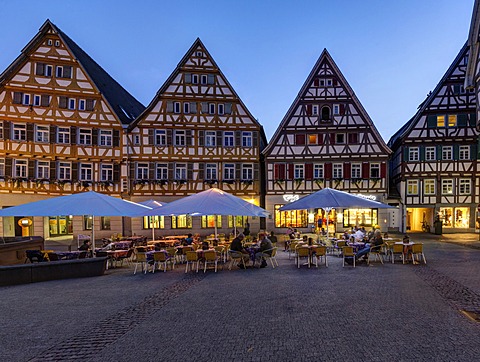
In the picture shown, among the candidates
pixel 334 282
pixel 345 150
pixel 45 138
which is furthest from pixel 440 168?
pixel 45 138

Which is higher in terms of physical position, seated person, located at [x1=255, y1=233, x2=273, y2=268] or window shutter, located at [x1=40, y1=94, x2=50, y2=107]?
window shutter, located at [x1=40, y1=94, x2=50, y2=107]

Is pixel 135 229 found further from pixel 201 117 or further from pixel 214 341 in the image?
pixel 214 341

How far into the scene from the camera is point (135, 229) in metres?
23.7

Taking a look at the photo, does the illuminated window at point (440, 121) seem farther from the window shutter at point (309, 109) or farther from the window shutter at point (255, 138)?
the window shutter at point (255, 138)

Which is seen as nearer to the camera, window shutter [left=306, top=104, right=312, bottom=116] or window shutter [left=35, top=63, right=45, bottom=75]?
window shutter [left=35, top=63, right=45, bottom=75]

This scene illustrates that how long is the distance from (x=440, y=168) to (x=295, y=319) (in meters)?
23.8

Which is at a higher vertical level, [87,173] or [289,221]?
[87,173]

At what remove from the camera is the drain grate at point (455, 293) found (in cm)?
617

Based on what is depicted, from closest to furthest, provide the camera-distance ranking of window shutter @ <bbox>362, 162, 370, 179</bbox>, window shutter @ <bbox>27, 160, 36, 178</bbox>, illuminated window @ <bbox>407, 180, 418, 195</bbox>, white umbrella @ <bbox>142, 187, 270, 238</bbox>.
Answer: white umbrella @ <bbox>142, 187, 270, 238</bbox>, window shutter @ <bbox>27, 160, 36, 178</bbox>, window shutter @ <bbox>362, 162, 370, 179</bbox>, illuminated window @ <bbox>407, 180, 418, 195</bbox>

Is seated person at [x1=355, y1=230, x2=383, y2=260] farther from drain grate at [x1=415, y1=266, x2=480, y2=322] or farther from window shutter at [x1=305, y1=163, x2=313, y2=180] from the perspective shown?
window shutter at [x1=305, y1=163, x2=313, y2=180]

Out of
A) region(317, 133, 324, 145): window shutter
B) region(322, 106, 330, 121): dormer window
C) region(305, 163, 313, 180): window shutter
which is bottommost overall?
region(305, 163, 313, 180): window shutter

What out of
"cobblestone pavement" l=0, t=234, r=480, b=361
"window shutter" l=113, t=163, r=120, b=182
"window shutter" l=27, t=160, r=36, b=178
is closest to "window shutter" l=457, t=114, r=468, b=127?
"cobblestone pavement" l=0, t=234, r=480, b=361

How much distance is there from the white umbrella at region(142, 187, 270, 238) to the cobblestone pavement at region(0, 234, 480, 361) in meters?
2.03

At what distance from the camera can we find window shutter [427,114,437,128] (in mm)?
24344
